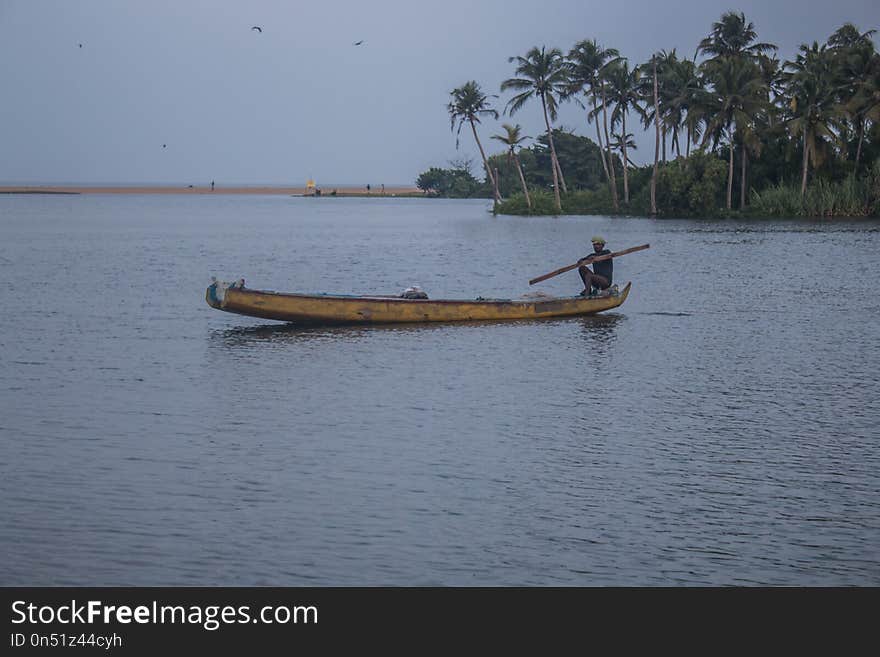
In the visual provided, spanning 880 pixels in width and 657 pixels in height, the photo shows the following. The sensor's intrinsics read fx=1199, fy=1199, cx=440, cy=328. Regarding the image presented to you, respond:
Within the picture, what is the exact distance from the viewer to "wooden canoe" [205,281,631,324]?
27500 millimetres

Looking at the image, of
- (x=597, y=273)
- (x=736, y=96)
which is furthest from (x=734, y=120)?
(x=597, y=273)

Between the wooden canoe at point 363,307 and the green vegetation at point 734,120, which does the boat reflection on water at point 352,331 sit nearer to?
the wooden canoe at point 363,307

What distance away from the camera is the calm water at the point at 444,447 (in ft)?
38.8

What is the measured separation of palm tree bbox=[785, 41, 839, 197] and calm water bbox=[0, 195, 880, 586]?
4449cm

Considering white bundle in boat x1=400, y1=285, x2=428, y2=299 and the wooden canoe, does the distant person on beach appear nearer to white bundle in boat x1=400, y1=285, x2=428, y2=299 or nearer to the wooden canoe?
the wooden canoe

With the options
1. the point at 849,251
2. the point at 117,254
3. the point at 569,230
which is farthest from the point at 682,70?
the point at 117,254

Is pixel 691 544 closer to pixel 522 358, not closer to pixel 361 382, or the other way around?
pixel 361 382

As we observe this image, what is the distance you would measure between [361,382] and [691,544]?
1030cm

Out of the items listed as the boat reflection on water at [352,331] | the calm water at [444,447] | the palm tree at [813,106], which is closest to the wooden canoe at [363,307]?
the boat reflection on water at [352,331]

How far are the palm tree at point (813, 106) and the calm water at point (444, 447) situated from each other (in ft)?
146

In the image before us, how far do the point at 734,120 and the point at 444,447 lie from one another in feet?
232

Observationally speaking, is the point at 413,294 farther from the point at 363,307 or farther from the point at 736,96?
the point at 736,96

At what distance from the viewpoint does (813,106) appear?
77750 mm
